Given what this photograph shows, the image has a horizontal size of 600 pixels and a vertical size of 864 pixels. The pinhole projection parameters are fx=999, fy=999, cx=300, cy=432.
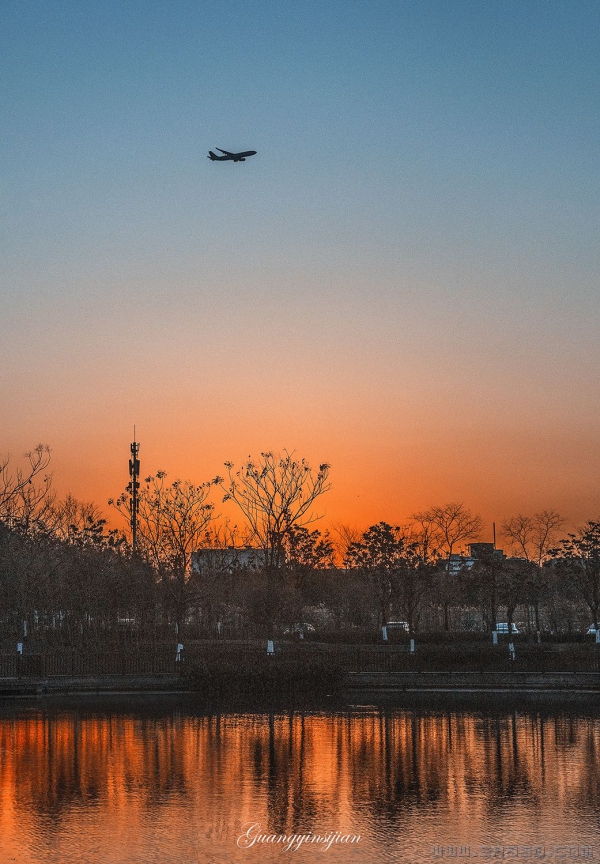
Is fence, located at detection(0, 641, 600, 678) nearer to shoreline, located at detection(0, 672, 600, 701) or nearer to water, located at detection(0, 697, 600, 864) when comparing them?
shoreline, located at detection(0, 672, 600, 701)

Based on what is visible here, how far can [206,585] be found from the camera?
52125 millimetres

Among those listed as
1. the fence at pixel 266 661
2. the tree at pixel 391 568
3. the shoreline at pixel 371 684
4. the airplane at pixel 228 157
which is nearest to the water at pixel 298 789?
the shoreline at pixel 371 684

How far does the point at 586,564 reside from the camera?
50.3 m

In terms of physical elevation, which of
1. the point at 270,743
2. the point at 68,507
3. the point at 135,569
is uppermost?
the point at 68,507

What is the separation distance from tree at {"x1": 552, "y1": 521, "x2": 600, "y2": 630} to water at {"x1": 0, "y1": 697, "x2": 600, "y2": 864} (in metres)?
26.7

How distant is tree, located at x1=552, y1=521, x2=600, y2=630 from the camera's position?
162 ft

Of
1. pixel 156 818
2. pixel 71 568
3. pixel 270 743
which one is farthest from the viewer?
pixel 71 568

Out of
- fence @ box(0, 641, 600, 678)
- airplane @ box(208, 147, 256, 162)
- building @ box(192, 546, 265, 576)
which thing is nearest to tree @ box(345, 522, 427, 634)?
building @ box(192, 546, 265, 576)

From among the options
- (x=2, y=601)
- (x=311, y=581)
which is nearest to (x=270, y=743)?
(x=2, y=601)

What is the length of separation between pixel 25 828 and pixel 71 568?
1382 inches

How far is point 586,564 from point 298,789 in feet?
129

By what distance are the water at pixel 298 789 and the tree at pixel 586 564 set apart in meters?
26.7

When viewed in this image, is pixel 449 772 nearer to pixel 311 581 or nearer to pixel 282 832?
pixel 282 832

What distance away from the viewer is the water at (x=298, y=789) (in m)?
10.6
